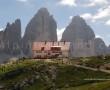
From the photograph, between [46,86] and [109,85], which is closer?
[109,85]

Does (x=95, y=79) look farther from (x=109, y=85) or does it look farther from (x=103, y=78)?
(x=109, y=85)

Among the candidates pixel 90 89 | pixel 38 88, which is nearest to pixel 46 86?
pixel 38 88

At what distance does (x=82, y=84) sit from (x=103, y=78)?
13.6m

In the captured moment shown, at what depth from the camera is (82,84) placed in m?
184

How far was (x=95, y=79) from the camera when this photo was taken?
623 feet

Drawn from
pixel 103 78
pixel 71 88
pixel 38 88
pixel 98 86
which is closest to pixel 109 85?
pixel 98 86

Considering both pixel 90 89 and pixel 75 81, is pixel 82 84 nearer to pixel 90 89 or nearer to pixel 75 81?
pixel 75 81

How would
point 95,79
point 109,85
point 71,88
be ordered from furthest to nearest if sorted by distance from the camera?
point 95,79 < point 71,88 < point 109,85

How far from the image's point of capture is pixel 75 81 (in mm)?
196750

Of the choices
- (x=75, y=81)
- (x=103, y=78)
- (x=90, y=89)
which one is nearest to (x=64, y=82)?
(x=75, y=81)

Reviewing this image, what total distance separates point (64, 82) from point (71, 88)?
75.5 ft

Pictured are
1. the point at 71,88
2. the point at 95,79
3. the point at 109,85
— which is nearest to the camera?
the point at 109,85

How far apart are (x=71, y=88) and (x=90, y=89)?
64.4 ft

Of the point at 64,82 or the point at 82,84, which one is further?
the point at 64,82
